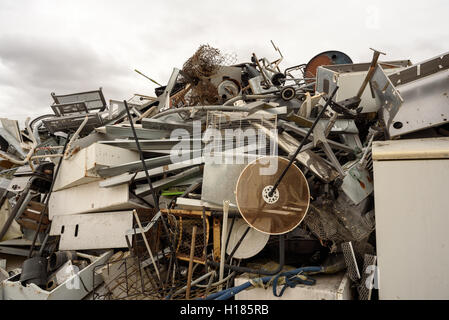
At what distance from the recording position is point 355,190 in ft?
9.26

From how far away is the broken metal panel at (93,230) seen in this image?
3.90 metres

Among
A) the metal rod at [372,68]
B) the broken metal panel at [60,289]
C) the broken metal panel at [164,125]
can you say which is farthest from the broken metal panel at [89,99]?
the metal rod at [372,68]

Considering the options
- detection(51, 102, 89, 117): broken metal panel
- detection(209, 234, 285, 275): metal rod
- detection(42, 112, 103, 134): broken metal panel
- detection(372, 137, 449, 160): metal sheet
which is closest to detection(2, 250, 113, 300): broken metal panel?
detection(209, 234, 285, 275): metal rod

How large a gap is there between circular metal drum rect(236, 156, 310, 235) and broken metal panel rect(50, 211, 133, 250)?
77.7 inches

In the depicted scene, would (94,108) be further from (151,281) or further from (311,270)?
(311,270)

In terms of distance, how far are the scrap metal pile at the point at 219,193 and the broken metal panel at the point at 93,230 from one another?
0.02m

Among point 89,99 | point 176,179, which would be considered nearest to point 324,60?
point 176,179

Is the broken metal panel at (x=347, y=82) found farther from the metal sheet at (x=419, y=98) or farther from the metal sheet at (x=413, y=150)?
the metal sheet at (x=413, y=150)

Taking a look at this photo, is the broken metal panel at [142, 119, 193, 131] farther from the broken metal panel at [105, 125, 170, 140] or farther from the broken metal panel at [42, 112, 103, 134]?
the broken metal panel at [42, 112, 103, 134]

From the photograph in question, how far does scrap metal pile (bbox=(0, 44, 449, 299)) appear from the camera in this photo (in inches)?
106

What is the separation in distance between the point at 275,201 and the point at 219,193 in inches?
28.1
